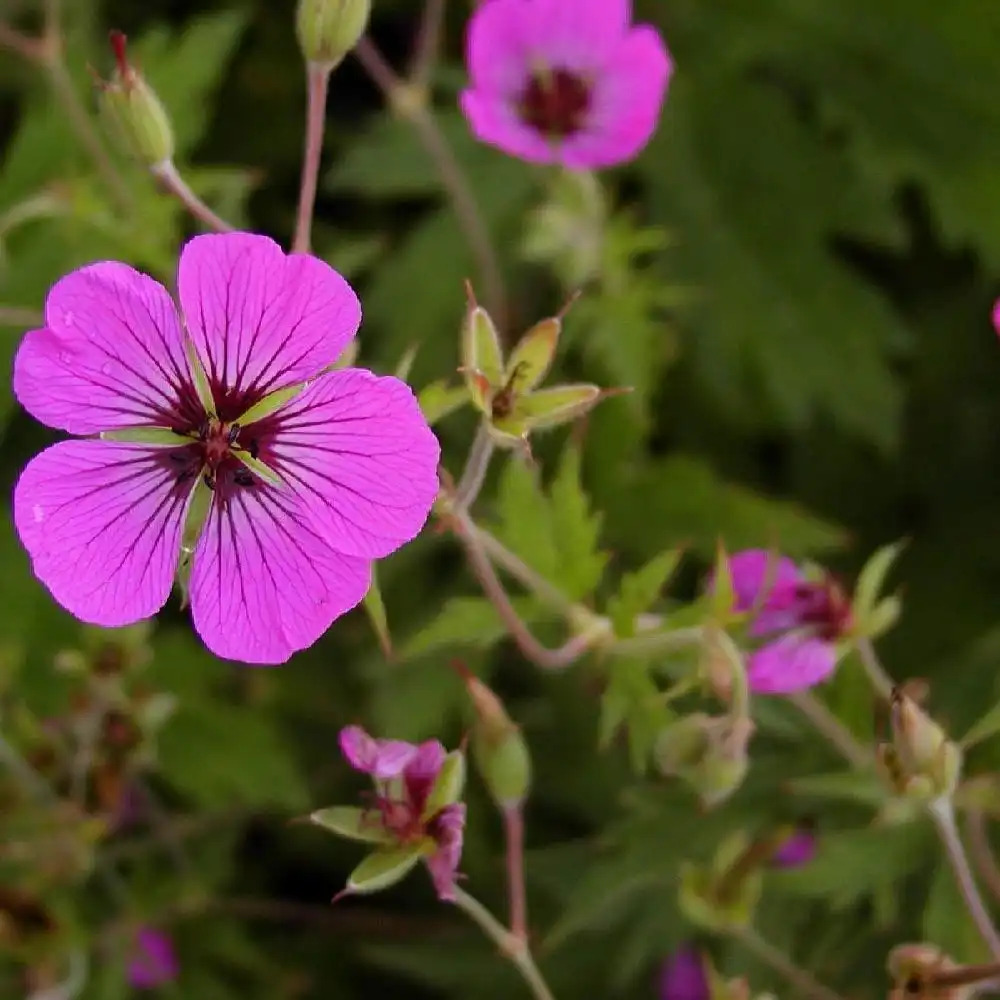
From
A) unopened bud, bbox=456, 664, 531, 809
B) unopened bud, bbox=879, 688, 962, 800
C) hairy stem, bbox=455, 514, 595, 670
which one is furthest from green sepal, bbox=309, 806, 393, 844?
unopened bud, bbox=879, 688, 962, 800

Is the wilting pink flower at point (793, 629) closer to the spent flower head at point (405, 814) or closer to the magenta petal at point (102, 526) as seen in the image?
the spent flower head at point (405, 814)

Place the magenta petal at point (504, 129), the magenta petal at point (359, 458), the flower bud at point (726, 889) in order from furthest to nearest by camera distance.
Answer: the magenta petal at point (504, 129), the flower bud at point (726, 889), the magenta petal at point (359, 458)

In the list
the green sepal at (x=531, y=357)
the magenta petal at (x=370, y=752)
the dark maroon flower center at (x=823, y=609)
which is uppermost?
the green sepal at (x=531, y=357)

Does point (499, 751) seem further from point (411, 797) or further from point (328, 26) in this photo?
point (328, 26)

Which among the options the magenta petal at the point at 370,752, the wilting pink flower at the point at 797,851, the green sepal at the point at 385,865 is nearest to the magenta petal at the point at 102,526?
the magenta petal at the point at 370,752

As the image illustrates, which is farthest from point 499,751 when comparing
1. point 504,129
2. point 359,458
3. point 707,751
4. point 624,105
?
point 624,105

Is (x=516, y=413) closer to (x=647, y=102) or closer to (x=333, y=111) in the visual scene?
(x=647, y=102)

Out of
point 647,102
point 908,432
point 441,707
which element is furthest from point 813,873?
point 908,432
